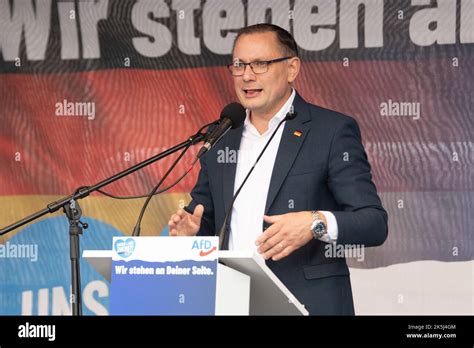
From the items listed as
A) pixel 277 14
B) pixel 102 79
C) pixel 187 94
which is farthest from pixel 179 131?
pixel 277 14

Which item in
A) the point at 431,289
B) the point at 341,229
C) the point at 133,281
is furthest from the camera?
the point at 431,289

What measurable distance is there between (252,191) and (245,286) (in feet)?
2.93

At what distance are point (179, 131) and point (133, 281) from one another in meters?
2.74

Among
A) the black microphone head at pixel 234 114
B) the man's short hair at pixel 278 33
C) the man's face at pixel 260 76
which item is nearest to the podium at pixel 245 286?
the black microphone head at pixel 234 114

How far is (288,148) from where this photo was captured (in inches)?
137

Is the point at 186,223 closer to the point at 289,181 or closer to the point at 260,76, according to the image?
the point at 289,181

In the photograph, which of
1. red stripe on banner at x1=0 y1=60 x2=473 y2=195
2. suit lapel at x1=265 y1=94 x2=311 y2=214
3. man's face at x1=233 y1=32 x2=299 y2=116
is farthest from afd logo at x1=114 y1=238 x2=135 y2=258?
red stripe on banner at x1=0 y1=60 x2=473 y2=195

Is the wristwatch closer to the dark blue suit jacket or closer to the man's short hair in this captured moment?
the dark blue suit jacket

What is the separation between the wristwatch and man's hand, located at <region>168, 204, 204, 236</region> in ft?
1.37

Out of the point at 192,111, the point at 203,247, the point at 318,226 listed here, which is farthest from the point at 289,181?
the point at 192,111

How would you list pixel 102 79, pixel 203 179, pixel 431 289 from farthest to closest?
pixel 102 79 < pixel 431 289 < pixel 203 179

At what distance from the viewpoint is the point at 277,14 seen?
519 centimetres
